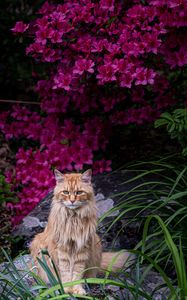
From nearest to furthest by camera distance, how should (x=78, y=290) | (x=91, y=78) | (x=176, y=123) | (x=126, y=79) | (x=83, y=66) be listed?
(x=78, y=290), (x=176, y=123), (x=126, y=79), (x=83, y=66), (x=91, y=78)

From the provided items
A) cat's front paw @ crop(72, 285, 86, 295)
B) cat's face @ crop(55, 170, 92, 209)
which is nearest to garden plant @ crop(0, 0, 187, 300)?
cat's front paw @ crop(72, 285, 86, 295)

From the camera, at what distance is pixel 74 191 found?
15.7 ft

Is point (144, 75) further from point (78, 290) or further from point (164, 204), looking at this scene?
point (78, 290)

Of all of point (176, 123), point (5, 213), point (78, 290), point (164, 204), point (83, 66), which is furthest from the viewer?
point (5, 213)

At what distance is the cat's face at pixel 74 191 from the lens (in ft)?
15.6

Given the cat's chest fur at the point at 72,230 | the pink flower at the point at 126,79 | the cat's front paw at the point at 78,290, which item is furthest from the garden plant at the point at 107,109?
the cat's chest fur at the point at 72,230

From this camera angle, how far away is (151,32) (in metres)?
6.03

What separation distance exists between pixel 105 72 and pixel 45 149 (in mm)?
1819

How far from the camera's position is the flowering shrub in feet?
19.3

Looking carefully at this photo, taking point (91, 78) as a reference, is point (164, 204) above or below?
below

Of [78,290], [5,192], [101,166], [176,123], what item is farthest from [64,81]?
[78,290]

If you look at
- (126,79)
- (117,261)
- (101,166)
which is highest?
(126,79)

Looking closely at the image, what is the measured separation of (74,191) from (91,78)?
82.3 inches

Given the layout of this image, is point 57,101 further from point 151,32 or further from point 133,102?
point 151,32
